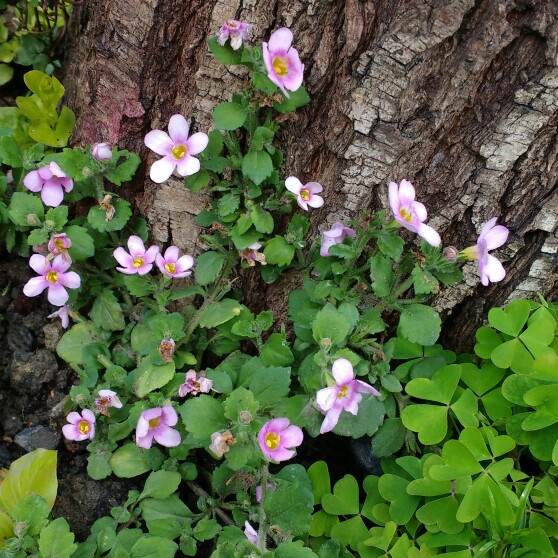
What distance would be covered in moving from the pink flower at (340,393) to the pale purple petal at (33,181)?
4.28ft

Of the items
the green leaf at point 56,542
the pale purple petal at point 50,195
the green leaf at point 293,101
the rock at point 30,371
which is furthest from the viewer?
the rock at point 30,371

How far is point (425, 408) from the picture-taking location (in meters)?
2.08

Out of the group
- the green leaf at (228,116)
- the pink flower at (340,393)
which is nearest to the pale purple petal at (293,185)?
the green leaf at (228,116)

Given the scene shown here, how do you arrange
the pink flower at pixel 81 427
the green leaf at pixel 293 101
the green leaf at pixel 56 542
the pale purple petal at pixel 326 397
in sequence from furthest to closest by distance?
the pink flower at pixel 81 427, the green leaf at pixel 293 101, the green leaf at pixel 56 542, the pale purple petal at pixel 326 397

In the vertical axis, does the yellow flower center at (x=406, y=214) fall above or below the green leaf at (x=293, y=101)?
below

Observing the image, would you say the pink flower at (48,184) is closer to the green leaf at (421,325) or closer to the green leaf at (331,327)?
the green leaf at (331,327)

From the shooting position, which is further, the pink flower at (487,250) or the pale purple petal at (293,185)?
the pale purple petal at (293,185)

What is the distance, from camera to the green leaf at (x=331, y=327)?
1884 mm

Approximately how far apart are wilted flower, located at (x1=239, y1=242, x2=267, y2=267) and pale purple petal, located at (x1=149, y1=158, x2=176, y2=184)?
14.9 inches

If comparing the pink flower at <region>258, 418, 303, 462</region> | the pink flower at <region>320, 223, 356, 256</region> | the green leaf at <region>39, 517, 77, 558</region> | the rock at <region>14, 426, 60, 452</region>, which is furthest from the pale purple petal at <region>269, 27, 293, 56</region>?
the rock at <region>14, 426, 60, 452</region>

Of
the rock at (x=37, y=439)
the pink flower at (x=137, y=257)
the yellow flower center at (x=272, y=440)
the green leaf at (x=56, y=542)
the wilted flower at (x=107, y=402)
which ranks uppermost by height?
the pink flower at (x=137, y=257)

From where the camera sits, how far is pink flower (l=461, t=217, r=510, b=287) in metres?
1.88

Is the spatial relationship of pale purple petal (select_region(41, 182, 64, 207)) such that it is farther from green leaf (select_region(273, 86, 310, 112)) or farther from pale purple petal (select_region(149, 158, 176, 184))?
green leaf (select_region(273, 86, 310, 112))

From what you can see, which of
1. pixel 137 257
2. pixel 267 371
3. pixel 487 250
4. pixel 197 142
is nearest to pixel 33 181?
pixel 137 257
